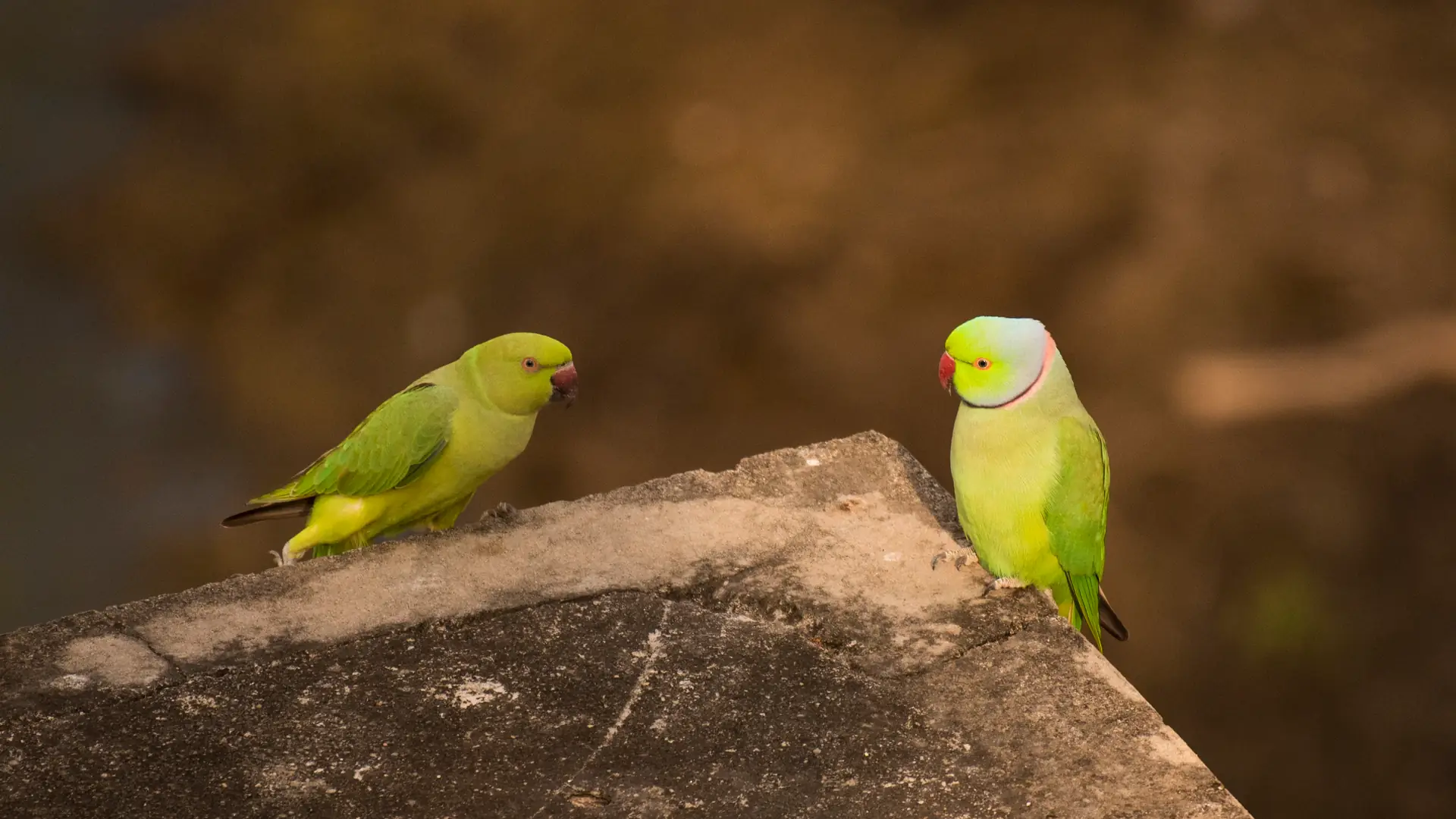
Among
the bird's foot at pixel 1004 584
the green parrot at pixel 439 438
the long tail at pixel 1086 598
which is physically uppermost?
the green parrot at pixel 439 438

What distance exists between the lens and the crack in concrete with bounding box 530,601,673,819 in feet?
9.53

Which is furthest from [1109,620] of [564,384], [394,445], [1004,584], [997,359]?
[394,445]

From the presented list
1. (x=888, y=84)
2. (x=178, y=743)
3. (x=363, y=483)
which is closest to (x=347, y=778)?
(x=178, y=743)

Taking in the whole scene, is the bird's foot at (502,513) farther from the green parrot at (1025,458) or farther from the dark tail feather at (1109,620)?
the dark tail feather at (1109,620)

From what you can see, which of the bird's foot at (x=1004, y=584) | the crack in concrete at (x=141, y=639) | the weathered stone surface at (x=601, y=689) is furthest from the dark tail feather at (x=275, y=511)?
the bird's foot at (x=1004, y=584)

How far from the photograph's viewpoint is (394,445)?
156 inches

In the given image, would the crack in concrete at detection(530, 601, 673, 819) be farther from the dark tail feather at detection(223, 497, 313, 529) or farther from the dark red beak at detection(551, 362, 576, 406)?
the dark tail feather at detection(223, 497, 313, 529)

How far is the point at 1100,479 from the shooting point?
11.8 ft

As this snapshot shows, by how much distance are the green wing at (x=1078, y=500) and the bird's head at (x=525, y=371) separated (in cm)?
125

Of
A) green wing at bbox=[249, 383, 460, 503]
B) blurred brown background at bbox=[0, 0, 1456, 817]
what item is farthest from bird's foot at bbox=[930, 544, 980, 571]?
blurred brown background at bbox=[0, 0, 1456, 817]

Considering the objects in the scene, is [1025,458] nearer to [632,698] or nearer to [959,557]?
[959,557]

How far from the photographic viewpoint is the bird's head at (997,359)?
349 centimetres

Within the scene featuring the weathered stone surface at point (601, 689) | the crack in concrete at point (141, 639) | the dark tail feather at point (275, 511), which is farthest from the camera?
the dark tail feather at point (275, 511)

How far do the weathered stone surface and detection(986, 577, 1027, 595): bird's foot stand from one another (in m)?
0.02
